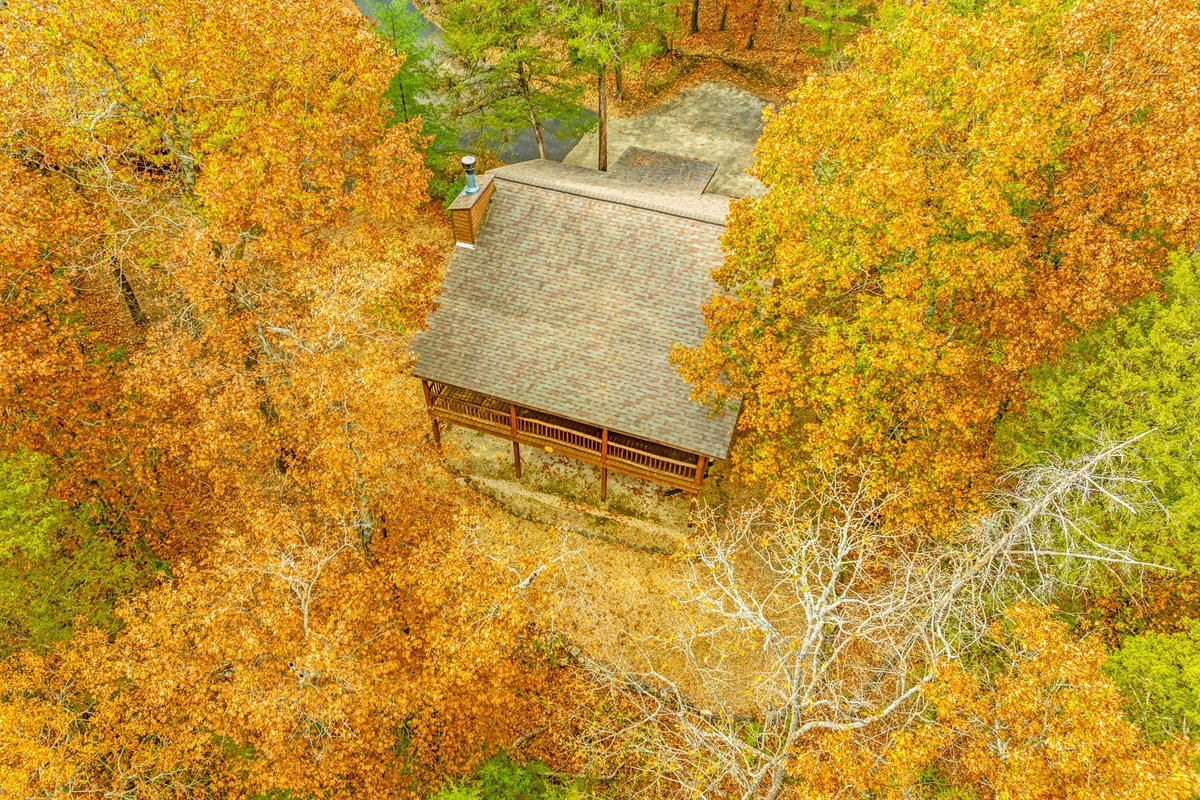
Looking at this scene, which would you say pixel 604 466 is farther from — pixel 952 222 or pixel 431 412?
pixel 952 222

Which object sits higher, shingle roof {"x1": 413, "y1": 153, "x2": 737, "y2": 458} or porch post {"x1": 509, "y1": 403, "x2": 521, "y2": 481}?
shingle roof {"x1": 413, "y1": 153, "x2": 737, "y2": 458}

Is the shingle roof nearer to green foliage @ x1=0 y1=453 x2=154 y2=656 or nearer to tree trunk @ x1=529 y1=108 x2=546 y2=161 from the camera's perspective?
green foliage @ x1=0 y1=453 x2=154 y2=656

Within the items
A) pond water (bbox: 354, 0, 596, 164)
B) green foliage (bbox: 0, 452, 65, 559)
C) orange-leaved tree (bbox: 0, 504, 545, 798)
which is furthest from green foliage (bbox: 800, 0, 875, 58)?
green foliage (bbox: 0, 452, 65, 559)

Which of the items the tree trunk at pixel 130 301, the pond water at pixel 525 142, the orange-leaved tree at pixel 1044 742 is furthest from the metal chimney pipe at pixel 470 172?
the orange-leaved tree at pixel 1044 742

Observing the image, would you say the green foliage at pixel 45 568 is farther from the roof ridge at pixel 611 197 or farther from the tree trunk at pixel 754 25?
the tree trunk at pixel 754 25

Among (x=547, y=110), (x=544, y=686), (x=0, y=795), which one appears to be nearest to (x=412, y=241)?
(x=547, y=110)

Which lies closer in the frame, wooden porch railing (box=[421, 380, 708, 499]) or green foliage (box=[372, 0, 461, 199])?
wooden porch railing (box=[421, 380, 708, 499])

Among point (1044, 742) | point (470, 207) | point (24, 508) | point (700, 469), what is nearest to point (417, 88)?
point (470, 207)
